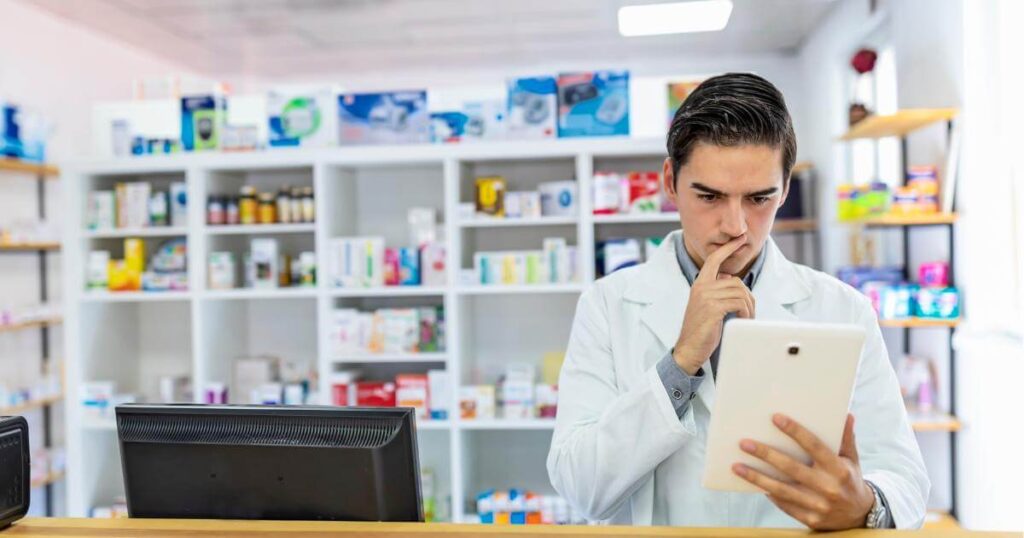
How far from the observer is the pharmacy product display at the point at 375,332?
427cm

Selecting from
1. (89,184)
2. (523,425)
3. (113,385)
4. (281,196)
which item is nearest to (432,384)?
(523,425)

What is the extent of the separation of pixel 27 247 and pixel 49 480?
4.86ft

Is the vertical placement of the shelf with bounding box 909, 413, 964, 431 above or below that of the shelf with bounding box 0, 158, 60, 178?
below

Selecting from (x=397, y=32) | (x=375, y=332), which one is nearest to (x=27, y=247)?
(x=375, y=332)

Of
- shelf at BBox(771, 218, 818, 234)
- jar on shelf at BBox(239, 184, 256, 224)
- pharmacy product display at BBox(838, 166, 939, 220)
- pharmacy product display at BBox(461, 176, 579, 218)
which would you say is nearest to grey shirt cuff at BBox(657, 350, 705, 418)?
pharmacy product display at BBox(461, 176, 579, 218)

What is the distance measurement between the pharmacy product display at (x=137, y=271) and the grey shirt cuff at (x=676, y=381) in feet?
11.8

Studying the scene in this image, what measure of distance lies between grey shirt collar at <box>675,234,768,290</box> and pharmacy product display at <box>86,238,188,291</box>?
3374mm

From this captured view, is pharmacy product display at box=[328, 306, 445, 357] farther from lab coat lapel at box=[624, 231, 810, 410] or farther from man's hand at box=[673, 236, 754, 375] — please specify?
man's hand at box=[673, 236, 754, 375]

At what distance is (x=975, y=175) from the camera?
379 centimetres

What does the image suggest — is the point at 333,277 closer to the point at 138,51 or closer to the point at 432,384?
the point at 432,384

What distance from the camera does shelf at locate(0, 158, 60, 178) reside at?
17.1 feet

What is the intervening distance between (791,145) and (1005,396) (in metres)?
2.65

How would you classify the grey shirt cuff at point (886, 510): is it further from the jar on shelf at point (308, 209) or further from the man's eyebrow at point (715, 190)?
the jar on shelf at point (308, 209)

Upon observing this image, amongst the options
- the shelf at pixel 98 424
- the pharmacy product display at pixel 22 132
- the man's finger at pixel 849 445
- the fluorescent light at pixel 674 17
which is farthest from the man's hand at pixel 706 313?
the pharmacy product display at pixel 22 132
